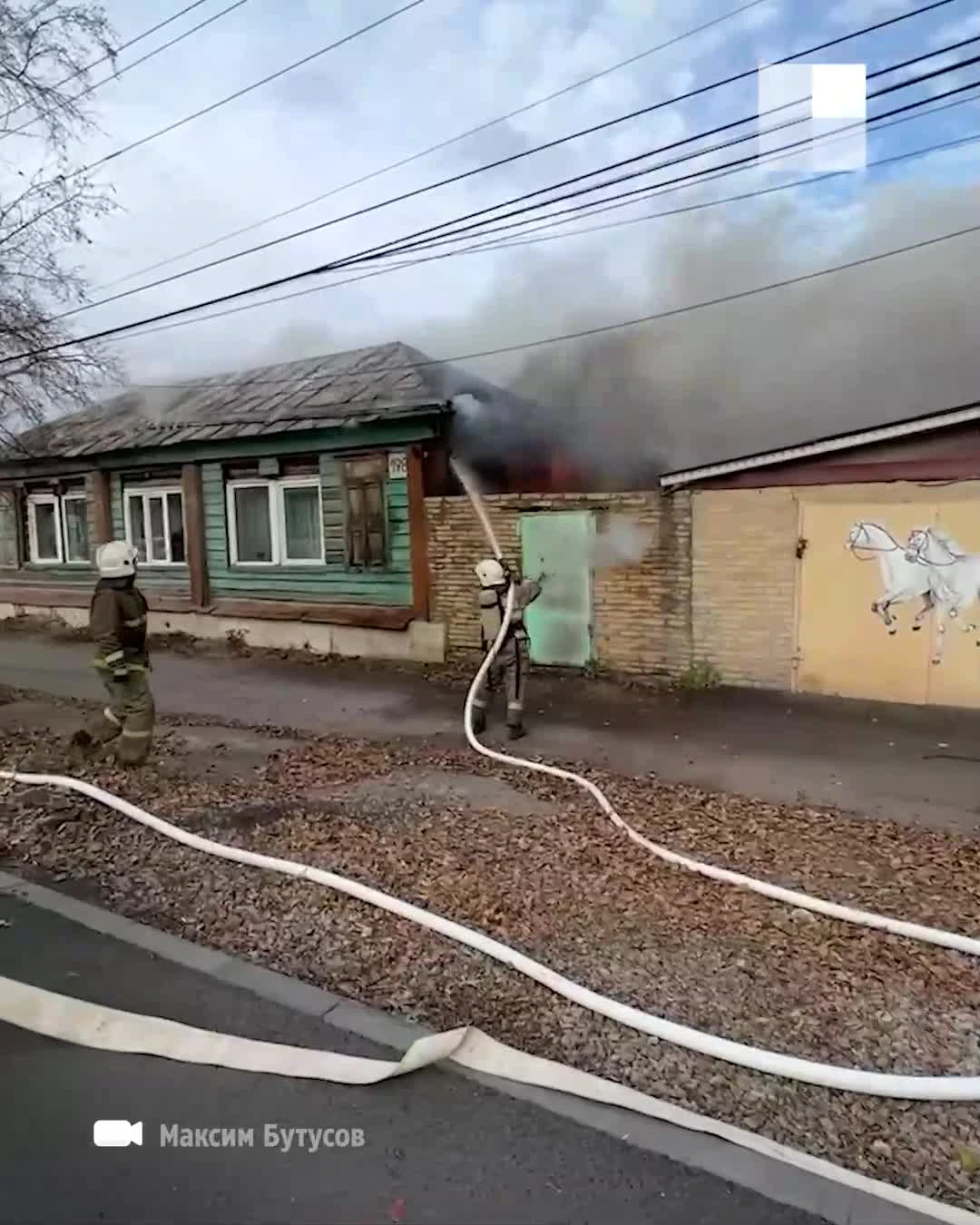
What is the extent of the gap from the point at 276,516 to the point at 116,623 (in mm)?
7091

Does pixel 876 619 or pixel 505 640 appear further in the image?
pixel 876 619

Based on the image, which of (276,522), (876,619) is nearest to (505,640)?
(876,619)

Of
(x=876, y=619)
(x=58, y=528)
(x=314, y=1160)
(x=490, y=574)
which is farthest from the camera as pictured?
(x=58, y=528)

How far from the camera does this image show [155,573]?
49.4 feet

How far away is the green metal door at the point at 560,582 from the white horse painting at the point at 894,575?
285 centimetres

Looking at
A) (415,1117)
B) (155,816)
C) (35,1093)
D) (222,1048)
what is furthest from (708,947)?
(155,816)

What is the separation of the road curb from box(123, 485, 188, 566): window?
11372 mm

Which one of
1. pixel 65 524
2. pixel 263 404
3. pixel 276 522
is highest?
pixel 263 404

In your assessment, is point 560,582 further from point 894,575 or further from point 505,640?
point 894,575

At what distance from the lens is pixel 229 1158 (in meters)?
2.60

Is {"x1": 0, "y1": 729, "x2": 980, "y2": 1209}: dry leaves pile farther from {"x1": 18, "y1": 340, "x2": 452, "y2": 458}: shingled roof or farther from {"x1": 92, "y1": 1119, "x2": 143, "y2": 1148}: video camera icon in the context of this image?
{"x1": 18, "y1": 340, "x2": 452, "y2": 458}: shingled roof

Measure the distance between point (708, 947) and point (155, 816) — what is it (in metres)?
3.44

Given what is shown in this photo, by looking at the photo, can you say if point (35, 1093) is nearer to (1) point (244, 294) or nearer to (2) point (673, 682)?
(2) point (673, 682)

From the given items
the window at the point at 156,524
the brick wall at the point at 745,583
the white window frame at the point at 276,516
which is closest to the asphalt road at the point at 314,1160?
the brick wall at the point at 745,583
